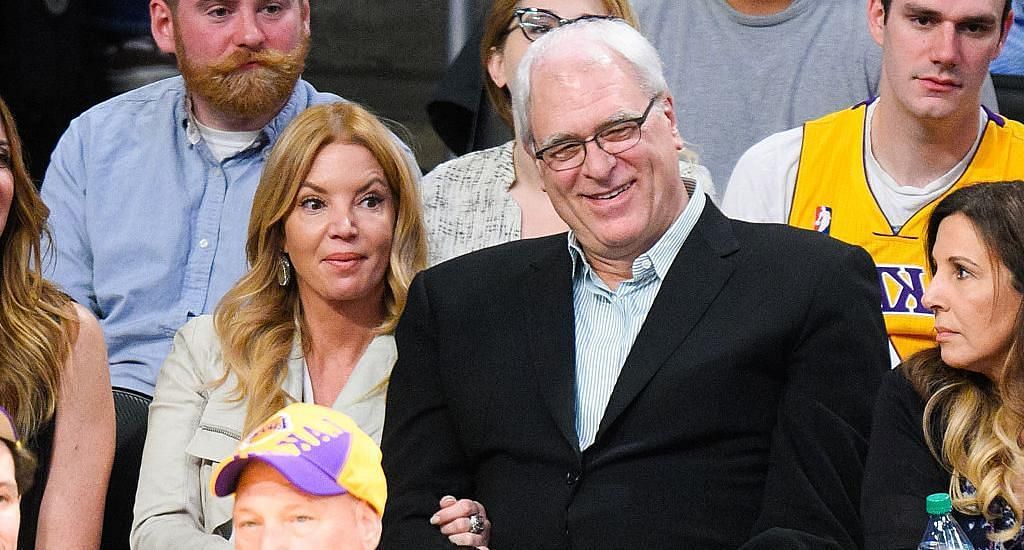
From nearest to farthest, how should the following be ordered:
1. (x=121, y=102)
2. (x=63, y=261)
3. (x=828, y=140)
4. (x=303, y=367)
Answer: (x=303, y=367)
(x=828, y=140)
(x=63, y=261)
(x=121, y=102)

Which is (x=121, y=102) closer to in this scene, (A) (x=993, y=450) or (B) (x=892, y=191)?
(B) (x=892, y=191)

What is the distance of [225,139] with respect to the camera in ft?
12.3

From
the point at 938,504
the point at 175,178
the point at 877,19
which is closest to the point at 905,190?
the point at 877,19

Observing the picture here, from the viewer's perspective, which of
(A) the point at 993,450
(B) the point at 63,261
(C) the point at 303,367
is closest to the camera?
(A) the point at 993,450

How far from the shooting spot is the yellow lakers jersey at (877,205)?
3023mm

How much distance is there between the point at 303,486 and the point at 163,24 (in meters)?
2.52

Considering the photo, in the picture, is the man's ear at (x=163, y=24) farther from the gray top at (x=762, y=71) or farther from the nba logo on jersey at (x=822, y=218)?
the nba logo on jersey at (x=822, y=218)

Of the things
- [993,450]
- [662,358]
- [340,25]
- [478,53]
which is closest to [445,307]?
[662,358]

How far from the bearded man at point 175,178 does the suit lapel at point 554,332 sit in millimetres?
1128

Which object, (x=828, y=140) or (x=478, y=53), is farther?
(x=478, y=53)

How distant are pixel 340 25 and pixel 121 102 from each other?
3.69 ft

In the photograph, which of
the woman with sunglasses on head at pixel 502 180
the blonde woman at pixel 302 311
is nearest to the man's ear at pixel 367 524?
the blonde woman at pixel 302 311

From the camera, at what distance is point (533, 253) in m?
2.74

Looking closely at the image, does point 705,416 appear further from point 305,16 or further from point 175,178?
point 305,16
